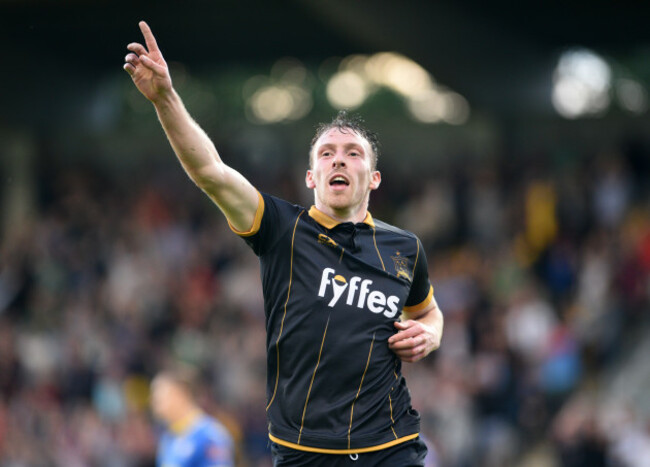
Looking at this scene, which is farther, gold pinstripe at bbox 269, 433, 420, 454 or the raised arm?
gold pinstripe at bbox 269, 433, 420, 454

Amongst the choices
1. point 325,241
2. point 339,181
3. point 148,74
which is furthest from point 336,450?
point 148,74

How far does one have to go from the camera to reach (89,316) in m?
16.4

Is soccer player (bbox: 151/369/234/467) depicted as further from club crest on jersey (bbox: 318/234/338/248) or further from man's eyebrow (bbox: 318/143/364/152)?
man's eyebrow (bbox: 318/143/364/152)

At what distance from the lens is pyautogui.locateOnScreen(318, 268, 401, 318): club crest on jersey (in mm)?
4402

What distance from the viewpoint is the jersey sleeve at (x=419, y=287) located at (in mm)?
4848

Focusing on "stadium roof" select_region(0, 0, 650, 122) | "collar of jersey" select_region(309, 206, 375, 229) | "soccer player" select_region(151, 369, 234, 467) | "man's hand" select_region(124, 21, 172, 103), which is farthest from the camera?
"stadium roof" select_region(0, 0, 650, 122)

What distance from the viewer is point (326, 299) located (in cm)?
439

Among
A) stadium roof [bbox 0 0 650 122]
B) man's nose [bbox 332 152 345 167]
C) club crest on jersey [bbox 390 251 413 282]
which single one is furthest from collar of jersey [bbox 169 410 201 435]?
stadium roof [bbox 0 0 650 122]

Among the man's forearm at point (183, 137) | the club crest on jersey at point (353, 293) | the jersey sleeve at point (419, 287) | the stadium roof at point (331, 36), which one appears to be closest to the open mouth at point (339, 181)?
the club crest on jersey at point (353, 293)

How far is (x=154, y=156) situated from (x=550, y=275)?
10322mm

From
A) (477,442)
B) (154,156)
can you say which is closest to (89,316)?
(154,156)

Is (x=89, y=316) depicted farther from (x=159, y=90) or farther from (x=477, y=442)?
(x=159, y=90)

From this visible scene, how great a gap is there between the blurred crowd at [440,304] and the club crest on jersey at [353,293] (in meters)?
7.38

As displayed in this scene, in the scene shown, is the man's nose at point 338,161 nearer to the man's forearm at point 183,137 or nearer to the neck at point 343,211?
the neck at point 343,211
